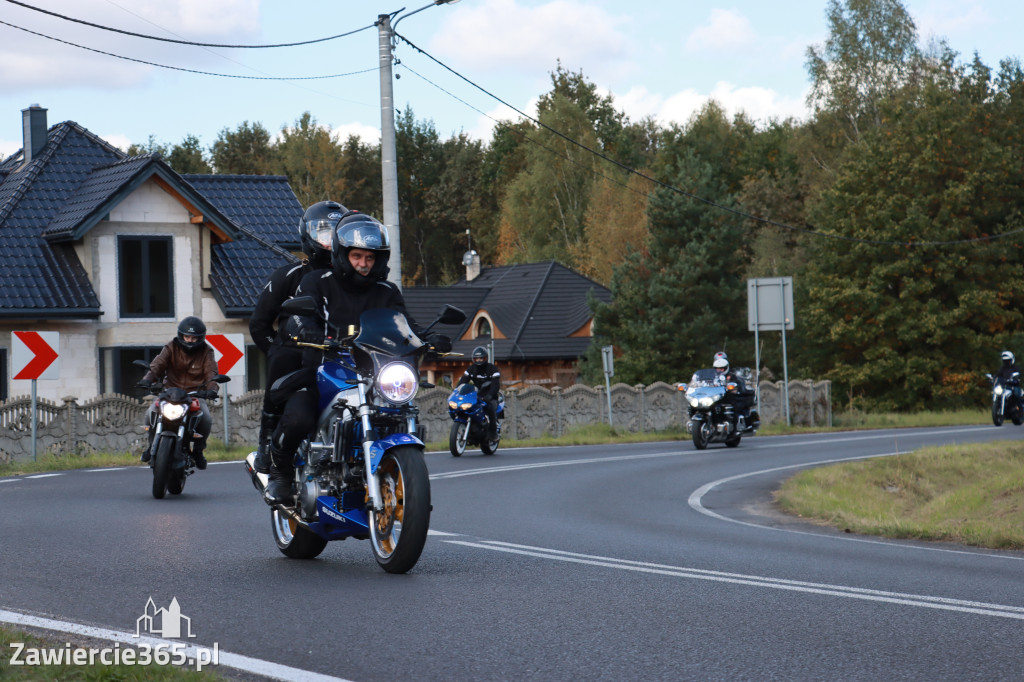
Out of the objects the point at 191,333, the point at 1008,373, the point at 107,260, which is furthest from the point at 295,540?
the point at 1008,373

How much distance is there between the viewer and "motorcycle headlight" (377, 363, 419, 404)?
7.40m

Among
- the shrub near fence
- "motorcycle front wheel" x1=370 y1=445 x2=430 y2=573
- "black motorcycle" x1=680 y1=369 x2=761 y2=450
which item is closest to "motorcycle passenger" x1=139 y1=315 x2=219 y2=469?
"motorcycle front wheel" x1=370 y1=445 x2=430 y2=573

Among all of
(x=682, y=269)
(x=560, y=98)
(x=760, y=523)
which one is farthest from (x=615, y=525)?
(x=560, y=98)

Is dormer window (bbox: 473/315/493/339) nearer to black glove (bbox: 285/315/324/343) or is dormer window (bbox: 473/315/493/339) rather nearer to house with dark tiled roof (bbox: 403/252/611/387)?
house with dark tiled roof (bbox: 403/252/611/387)

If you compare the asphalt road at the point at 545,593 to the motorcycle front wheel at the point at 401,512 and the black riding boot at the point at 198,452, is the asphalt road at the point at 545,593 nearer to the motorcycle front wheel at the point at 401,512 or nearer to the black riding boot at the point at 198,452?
the motorcycle front wheel at the point at 401,512

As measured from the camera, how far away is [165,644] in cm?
566

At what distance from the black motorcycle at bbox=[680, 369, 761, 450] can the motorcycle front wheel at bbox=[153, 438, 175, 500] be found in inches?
523

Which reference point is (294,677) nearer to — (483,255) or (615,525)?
(615,525)

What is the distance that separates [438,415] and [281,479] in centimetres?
2141

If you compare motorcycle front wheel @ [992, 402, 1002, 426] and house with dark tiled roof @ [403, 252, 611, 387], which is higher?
house with dark tiled roof @ [403, 252, 611, 387]

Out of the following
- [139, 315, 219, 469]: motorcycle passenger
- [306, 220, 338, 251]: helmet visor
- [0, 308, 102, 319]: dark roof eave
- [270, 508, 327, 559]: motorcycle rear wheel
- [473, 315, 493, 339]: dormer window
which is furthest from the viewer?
[473, 315, 493, 339]: dormer window

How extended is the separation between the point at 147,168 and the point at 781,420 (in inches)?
737

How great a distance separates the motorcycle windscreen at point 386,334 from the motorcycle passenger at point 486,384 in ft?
47.6

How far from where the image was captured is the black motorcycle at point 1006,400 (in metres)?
32.9
